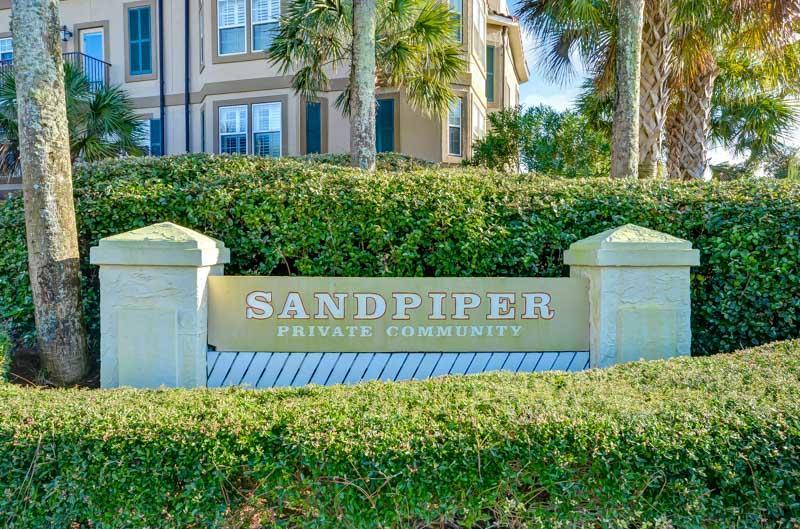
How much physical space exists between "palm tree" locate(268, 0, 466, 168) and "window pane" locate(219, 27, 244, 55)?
6.29 feet

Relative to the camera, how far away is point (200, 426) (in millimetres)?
2727

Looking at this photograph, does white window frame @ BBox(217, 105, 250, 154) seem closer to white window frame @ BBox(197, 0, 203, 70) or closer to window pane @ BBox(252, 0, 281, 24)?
white window frame @ BBox(197, 0, 203, 70)

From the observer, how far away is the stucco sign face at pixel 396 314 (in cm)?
444

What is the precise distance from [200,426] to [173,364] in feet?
5.50

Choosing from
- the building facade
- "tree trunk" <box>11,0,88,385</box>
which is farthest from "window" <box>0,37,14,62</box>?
"tree trunk" <box>11,0,88,385</box>

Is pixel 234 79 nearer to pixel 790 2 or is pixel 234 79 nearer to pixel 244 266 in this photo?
pixel 244 266

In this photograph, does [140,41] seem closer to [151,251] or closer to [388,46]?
[388,46]

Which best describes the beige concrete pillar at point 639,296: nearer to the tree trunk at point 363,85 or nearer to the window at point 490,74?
the tree trunk at point 363,85

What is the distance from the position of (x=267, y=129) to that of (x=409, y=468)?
13.3 meters

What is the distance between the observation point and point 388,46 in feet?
39.0

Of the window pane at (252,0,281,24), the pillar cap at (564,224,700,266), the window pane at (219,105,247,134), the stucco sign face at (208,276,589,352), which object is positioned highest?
the window pane at (252,0,281,24)

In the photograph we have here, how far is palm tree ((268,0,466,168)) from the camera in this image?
10844 mm

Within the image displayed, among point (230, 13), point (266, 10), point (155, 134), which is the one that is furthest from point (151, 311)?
point (155, 134)

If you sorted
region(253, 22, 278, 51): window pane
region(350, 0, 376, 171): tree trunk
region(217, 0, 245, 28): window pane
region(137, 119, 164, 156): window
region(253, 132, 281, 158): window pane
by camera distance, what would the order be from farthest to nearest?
region(137, 119, 164, 156): window, region(253, 132, 281, 158): window pane, region(217, 0, 245, 28): window pane, region(253, 22, 278, 51): window pane, region(350, 0, 376, 171): tree trunk
